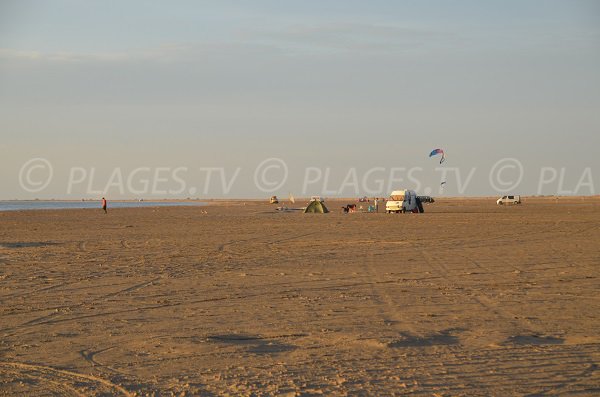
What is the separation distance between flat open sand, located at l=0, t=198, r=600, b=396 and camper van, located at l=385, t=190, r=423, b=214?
36774mm

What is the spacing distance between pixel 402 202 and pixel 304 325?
153 ft

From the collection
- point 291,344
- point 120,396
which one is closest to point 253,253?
point 291,344

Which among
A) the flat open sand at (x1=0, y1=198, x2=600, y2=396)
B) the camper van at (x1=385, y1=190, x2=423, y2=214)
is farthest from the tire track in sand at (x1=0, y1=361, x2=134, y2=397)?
the camper van at (x1=385, y1=190, x2=423, y2=214)

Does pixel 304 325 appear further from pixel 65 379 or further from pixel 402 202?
pixel 402 202

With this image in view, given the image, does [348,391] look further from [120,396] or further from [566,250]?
[566,250]

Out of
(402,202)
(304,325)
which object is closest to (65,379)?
(304,325)

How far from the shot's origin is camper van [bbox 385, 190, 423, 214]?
182 ft

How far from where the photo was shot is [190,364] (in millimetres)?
7477

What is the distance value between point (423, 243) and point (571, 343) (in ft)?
49.5

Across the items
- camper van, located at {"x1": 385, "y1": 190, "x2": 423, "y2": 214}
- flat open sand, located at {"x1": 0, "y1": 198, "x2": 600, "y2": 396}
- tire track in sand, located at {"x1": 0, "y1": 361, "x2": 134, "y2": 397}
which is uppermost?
camper van, located at {"x1": 385, "y1": 190, "x2": 423, "y2": 214}

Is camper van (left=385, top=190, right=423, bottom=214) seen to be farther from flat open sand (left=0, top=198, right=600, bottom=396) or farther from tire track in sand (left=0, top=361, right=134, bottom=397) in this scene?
tire track in sand (left=0, top=361, right=134, bottom=397)

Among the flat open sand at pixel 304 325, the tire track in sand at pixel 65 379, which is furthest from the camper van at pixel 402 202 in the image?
the tire track in sand at pixel 65 379

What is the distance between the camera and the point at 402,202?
55531 mm

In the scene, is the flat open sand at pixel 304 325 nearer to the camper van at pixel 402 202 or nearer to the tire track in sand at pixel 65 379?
the tire track in sand at pixel 65 379
